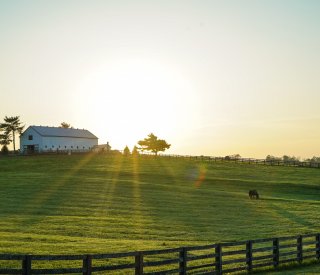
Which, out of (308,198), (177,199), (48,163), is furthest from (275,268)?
(48,163)

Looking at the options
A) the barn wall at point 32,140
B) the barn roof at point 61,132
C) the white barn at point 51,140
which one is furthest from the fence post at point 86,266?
the barn wall at point 32,140

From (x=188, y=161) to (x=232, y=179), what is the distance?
3599 cm

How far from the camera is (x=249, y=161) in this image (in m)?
115

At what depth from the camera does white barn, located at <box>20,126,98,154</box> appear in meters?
135

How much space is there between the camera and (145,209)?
48.8 meters

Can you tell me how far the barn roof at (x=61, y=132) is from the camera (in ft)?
447

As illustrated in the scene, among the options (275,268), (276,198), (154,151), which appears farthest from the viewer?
(154,151)

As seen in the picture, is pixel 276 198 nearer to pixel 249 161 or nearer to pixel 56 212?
pixel 56 212

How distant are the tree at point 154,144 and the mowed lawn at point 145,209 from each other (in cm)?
8183

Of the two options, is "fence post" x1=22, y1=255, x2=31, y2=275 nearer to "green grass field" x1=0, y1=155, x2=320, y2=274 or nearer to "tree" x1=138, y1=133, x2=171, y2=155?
"green grass field" x1=0, y1=155, x2=320, y2=274

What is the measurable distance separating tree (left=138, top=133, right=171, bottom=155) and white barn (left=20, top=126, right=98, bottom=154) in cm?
3515

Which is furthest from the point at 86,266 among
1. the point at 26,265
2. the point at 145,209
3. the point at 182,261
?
the point at 145,209

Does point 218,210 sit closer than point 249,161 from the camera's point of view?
Yes

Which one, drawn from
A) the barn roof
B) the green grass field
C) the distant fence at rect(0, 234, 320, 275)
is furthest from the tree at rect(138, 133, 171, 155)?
the distant fence at rect(0, 234, 320, 275)
